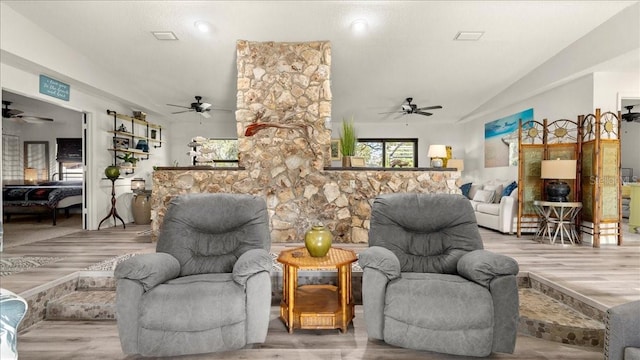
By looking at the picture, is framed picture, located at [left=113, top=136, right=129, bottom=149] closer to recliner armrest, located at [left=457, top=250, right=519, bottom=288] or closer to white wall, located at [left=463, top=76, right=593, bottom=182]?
recliner armrest, located at [left=457, top=250, right=519, bottom=288]

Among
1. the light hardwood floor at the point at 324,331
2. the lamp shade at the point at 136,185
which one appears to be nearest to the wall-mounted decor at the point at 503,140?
the light hardwood floor at the point at 324,331

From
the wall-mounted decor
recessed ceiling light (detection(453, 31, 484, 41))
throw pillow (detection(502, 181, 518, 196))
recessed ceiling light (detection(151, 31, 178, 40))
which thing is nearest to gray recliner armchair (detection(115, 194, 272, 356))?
recessed ceiling light (detection(151, 31, 178, 40))

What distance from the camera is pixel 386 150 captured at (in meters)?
8.83

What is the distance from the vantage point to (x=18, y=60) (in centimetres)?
381

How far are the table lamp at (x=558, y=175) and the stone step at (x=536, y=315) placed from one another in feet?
7.45

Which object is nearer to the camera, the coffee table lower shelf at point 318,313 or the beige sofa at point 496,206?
the coffee table lower shelf at point 318,313

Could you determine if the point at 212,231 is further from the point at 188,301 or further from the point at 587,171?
the point at 587,171

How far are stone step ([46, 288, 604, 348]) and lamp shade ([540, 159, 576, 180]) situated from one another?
2.27 meters

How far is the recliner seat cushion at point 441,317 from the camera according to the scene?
1871 millimetres

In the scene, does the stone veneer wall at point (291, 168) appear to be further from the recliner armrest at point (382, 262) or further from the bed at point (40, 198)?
the bed at point (40, 198)

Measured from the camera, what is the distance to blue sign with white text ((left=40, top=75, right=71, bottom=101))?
4359 millimetres

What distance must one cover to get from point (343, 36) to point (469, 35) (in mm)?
1726

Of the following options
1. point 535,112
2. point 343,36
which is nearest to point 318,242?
point 343,36

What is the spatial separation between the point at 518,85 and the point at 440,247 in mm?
4936
